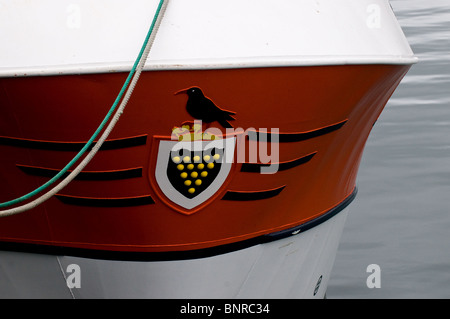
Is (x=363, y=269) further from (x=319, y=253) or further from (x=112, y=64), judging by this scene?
(x=112, y=64)

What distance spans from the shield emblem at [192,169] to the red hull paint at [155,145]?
0.03 metres

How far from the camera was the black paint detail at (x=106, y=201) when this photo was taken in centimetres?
304

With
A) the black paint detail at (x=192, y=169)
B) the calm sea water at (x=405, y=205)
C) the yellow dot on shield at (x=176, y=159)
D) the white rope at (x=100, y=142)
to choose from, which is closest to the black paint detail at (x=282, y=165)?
the black paint detail at (x=192, y=169)

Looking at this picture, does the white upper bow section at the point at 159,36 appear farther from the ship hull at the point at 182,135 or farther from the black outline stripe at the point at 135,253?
the black outline stripe at the point at 135,253

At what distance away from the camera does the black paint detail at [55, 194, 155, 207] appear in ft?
9.96

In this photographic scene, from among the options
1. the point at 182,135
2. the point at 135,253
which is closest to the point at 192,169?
the point at 182,135

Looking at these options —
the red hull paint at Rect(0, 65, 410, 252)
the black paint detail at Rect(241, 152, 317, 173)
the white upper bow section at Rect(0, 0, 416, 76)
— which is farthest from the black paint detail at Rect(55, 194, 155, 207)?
the white upper bow section at Rect(0, 0, 416, 76)

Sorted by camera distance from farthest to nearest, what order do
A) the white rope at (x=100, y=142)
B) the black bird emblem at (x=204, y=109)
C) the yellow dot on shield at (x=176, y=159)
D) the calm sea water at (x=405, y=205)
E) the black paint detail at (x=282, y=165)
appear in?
1. the calm sea water at (x=405, y=205)
2. the black paint detail at (x=282, y=165)
3. the yellow dot on shield at (x=176, y=159)
4. the black bird emblem at (x=204, y=109)
5. the white rope at (x=100, y=142)

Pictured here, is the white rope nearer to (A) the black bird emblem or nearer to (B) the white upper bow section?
(B) the white upper bow section

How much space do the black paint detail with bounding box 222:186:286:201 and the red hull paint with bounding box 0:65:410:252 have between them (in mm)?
Answer: 14

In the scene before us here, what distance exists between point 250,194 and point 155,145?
0.43m

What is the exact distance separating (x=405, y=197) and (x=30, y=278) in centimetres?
305

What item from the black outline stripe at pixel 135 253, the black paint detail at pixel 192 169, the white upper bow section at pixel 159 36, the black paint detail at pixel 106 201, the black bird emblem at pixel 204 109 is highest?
the white upper bow section at pixel 159 36

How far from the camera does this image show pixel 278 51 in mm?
2914
